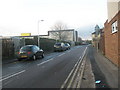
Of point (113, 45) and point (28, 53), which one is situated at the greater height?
point (113, 45)

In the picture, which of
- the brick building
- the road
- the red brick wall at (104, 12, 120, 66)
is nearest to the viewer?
the road

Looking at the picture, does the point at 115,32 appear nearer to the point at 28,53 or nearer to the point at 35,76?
the point at 35,76

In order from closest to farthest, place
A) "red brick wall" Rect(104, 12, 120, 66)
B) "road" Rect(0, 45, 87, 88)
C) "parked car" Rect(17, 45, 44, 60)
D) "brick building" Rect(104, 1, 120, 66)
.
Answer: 1. "road" Rect(0, 45, 87, 88)
2. "brick building" Rect(104, 1, 120, 66)
3. "red brick wall" Rect(104, 12, 120, 66)
4. "parked car" Rect(17, 45, 44, 60)

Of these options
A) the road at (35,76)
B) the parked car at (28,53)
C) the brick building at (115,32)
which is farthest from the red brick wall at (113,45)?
the parked car at (28,53)

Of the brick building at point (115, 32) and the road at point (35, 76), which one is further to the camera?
the brick building at point (115, 32)

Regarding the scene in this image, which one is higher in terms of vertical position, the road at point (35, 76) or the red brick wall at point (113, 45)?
the red brick wall at point (113, 45)

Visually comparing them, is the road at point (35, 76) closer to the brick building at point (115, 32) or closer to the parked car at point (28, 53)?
the brick building at point (115, 32)

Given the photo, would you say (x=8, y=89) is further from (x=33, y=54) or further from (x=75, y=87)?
(x=33, y=54)

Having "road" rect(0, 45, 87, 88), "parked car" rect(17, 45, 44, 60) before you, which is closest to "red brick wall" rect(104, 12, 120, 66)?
"road" rect(0, 45, 87, 88)

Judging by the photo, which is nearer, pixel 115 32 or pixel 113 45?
pixel 115 32

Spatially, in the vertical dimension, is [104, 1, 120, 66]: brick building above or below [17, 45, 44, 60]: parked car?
above

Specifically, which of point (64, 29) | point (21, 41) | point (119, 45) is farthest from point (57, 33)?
point (119, 45)

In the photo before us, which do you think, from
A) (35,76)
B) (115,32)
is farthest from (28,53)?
(115,32)

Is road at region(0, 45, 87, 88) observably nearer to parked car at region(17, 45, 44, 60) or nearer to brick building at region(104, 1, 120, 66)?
brick building at region(104, 1, 120, 66)
